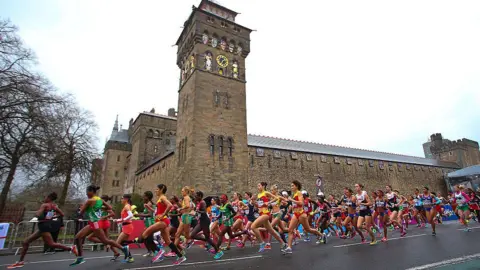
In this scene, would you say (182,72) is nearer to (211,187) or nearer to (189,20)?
(189,20)

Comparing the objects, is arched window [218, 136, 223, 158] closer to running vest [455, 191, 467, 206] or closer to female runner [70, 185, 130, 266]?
running vest [455, 191, 467, 206]

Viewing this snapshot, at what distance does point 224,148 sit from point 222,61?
33.2ft

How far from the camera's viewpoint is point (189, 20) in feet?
102

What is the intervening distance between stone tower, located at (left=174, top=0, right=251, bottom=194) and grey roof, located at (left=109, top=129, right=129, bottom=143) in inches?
1334

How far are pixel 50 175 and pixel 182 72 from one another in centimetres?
1733

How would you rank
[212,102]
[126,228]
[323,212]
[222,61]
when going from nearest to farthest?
[126,228] → [323,212] → [212,102] → [222,61]

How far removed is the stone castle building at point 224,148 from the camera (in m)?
26.5

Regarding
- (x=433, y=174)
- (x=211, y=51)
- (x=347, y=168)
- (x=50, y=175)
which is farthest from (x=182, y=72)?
(x=433, y=174)

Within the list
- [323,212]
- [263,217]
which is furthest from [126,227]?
[323,212]

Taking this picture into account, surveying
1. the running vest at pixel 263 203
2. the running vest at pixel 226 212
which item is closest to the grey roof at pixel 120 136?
the running vest at pixel 226 212

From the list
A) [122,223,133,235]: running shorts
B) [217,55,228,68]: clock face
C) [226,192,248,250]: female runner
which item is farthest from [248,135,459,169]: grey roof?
[122,223,133,235]: running shorts

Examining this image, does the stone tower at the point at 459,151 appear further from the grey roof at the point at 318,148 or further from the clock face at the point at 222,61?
the clock face at the point at 222,61

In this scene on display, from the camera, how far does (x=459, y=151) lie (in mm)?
65375

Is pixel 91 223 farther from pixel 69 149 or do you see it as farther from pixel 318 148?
pixel 318 148
